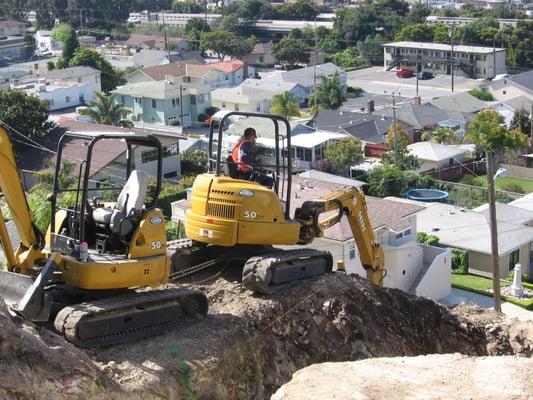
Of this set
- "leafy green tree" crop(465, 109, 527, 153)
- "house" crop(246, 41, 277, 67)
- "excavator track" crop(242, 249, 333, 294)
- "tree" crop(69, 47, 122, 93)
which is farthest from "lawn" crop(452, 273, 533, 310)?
"house" crop(246, 41, 277, 67)

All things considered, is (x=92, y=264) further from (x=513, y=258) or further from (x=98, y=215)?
(x=513, y=258)

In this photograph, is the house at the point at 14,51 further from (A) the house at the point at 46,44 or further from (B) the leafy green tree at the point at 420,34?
(B) the leafy green tree at the point at 420,34

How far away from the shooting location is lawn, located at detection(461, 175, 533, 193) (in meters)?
44.6

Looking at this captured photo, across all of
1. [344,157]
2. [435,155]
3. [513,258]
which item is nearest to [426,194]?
[344,157]

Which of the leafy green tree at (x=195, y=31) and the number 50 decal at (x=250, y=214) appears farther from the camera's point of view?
the leafy green tree at (x=195, y=31)

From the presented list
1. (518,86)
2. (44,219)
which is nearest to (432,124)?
(518,86)

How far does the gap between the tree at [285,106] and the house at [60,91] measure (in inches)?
484

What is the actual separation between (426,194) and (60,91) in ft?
93.7

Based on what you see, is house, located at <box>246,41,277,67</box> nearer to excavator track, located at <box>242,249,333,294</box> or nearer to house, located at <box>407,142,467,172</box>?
house, located at <box>407,142,467,172</box>

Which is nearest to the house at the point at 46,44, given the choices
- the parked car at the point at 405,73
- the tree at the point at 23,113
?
the parked car at the point at 405,73

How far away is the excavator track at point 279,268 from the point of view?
1297cm

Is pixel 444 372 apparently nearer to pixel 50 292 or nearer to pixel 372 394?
pixel 372 394

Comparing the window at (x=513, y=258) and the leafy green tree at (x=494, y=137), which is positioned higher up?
the leafy green tree at (x=494, y=137)

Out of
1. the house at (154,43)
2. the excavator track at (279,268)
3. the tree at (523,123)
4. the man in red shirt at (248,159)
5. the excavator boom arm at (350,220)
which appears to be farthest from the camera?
the house at (154,43)
